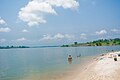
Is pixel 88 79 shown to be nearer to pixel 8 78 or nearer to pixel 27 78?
pixel 27 78

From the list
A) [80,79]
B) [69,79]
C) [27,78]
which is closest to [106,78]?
[80,79]

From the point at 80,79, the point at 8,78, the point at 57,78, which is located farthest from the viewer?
the point at 8,78

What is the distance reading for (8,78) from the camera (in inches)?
1560

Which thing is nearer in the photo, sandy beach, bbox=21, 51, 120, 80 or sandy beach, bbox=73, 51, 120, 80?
sandy beach, bbox=73, 51, 120, 80

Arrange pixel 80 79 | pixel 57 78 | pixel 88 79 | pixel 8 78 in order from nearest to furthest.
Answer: pixel 88 79 < pixel 80 79 < pixel 57 78 < pixel 8 78

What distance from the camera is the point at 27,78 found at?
123 ft

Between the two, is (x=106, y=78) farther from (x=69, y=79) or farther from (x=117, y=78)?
(x=69, y=79)

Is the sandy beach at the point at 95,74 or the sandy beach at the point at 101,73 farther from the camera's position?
the sandy beach at the point at 95,74

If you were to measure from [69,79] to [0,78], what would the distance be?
43.3 ft

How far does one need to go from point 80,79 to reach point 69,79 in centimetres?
257

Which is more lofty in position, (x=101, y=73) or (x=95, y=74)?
(x=101, y=73)

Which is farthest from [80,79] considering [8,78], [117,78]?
[8,78]

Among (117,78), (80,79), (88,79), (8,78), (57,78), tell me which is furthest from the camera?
(8,78)

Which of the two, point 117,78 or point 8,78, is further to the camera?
point 8,78
